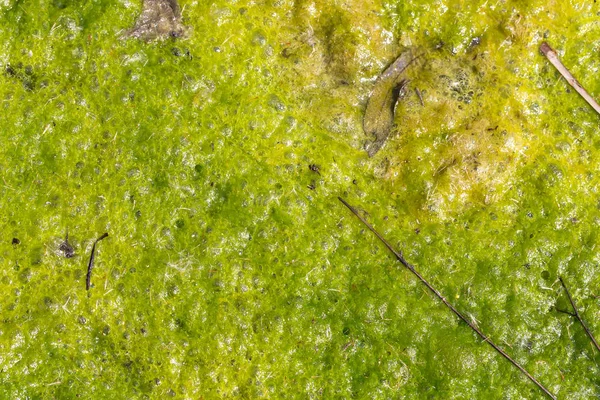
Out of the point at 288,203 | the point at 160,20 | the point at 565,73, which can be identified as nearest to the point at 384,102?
the point at 288,203

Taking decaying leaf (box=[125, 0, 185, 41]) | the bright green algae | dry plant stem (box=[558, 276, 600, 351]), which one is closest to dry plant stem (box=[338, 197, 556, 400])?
the bright green algae

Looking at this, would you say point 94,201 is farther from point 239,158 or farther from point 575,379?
point 575,379

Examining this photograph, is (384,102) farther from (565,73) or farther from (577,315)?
(577,315)

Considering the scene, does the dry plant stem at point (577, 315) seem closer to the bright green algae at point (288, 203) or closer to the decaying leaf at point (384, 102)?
the bright green algae at point (288, 203)

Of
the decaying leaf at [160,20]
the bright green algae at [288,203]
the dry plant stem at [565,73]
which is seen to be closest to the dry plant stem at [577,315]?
the bright green algae at [288,203]

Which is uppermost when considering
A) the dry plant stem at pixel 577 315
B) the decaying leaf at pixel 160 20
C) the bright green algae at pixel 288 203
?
the decaying leaf at pixel 160 20

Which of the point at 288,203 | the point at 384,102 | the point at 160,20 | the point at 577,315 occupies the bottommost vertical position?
the point at 577,315

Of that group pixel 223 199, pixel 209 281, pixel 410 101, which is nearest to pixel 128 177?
pixel 223 199
